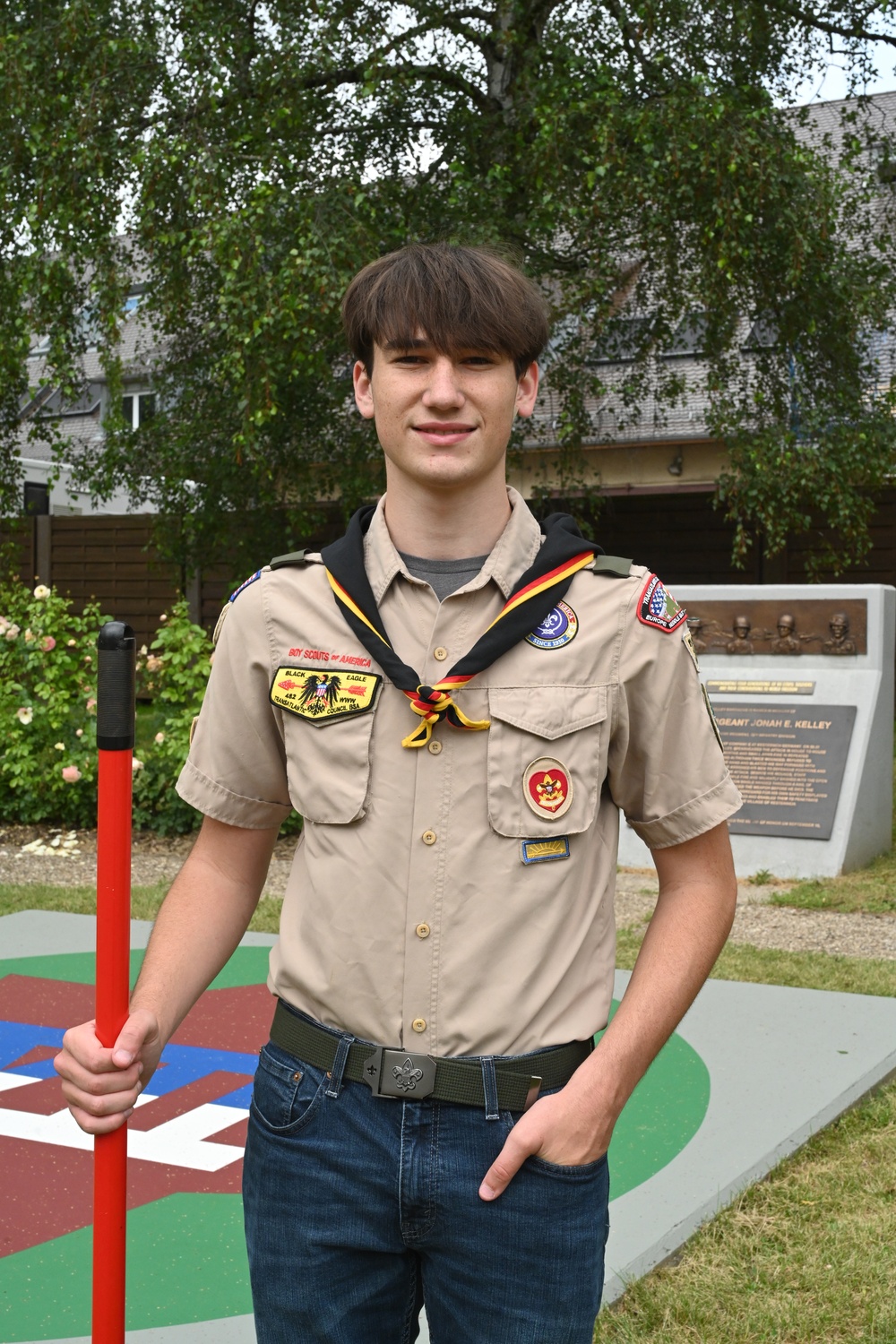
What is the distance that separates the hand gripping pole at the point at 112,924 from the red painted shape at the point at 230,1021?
2874 mm

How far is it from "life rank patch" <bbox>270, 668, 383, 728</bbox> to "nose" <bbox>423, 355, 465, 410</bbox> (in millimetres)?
352

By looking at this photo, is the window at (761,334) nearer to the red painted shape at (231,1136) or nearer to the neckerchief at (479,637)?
the red painted shape at (231,1136)

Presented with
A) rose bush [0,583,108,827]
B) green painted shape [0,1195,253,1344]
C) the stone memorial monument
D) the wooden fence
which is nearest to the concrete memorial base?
green painted shape [0,1195,253,1344]

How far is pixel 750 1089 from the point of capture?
4598 millimetres

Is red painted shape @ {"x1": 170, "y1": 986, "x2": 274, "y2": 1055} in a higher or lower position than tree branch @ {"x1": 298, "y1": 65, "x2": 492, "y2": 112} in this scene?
lower

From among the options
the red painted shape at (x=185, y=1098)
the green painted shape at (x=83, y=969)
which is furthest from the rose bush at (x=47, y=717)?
the red painted shape at (x=185, y=1098)

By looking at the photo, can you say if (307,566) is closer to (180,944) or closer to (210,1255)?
(180,944)

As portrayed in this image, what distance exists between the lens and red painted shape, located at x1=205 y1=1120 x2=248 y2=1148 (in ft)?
13.2

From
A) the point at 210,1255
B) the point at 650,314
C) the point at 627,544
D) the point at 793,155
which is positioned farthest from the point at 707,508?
the point at 210,1255

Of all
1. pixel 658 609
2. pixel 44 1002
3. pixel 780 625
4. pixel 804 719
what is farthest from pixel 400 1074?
pixel 780 625

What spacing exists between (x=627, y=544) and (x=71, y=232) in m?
8.68

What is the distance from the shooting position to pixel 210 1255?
3381 mm

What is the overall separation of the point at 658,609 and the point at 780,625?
7648mm

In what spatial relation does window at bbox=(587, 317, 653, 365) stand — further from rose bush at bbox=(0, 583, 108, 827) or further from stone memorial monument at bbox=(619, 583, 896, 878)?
rose bush at bbox=(0, 583, 108, 827)
